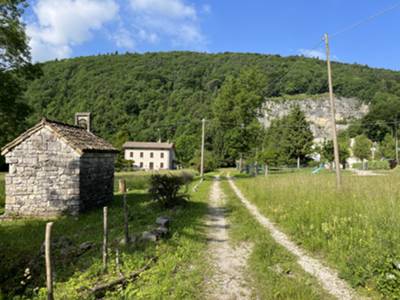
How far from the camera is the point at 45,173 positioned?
1154cm

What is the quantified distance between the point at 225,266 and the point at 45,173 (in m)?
9.52

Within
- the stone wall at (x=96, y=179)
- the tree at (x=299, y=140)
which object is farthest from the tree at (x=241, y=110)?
the stone wall at (x=96, y=179)

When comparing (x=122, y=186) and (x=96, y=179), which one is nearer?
(x=96, y=179)

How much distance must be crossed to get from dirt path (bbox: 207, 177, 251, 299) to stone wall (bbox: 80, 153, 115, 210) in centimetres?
614

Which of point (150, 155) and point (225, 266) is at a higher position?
point (150, 155)

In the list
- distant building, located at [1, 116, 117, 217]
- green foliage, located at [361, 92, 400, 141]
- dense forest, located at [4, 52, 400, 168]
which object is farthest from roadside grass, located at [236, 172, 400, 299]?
green foliage, located at [361, 92, 400, 141]

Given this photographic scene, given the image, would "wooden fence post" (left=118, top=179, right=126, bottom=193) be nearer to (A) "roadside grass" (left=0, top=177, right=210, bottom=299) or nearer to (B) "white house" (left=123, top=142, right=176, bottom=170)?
(A) "roadside grass" (left=0, top=177, right=210, bottom=299)

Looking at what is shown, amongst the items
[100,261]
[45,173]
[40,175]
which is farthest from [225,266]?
[40,175]

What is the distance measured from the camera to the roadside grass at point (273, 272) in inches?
170

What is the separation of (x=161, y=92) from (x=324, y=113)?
6683 centimetres

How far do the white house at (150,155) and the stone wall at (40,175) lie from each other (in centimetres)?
5431

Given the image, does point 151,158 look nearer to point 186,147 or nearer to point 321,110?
point 186,147

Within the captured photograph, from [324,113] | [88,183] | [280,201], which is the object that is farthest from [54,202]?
[324,113]

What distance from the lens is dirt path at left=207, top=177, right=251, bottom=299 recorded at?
4.49 metres
